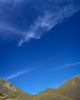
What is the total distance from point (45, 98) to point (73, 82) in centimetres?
9122

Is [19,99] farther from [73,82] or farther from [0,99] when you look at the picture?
[73,82]

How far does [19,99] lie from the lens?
639ft

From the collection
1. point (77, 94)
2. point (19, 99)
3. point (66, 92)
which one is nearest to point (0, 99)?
point (19, 99)

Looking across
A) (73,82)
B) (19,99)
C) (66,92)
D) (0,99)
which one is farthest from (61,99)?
(0,99)

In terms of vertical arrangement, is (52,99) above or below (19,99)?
below

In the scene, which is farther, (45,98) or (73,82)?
(73,82)

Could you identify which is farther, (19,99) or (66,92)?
(19,99)

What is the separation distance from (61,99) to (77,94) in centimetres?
3617

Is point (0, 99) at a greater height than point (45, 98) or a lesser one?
greater

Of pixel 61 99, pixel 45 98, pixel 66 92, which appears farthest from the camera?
pixel 66 92

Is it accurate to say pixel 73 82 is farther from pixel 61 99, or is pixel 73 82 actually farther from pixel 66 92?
pixel 61 99

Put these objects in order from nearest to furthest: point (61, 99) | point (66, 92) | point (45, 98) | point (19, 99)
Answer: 1. point (61, 99)
2. point (45, 98)
3. point (66, 92)
4. point (19, 99)

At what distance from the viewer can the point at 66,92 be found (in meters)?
145

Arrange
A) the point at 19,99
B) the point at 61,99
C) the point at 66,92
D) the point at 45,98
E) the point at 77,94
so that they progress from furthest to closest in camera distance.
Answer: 1. the point at 19,99
2. the point at 66,92
3. the point at 77,94
4. the point at 45,98
5. the point at 61,99
